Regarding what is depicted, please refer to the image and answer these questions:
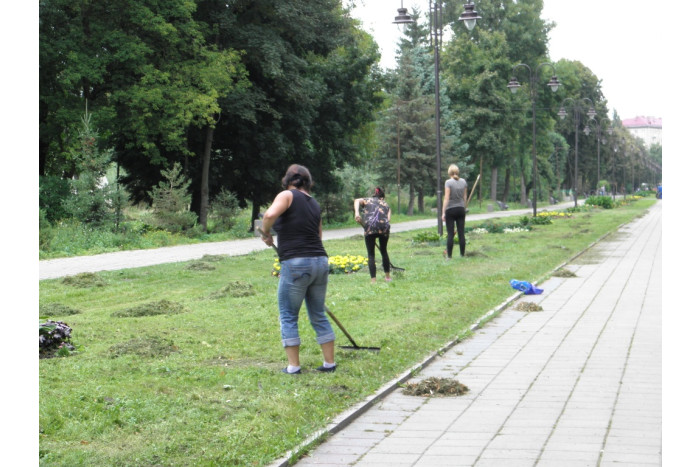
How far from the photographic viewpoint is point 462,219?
1747cm

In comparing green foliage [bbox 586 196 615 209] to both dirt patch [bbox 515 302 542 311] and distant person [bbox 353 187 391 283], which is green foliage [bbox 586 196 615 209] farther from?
dirt patch [bbox 515 302 542 311]

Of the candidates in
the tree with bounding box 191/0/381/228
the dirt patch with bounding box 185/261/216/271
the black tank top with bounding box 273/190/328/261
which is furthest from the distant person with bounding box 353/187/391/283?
the tree with bounding box 191/0/381/228

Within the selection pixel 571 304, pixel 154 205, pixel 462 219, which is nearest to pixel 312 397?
pixel 571 304

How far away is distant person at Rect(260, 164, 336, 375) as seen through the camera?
24.1ft

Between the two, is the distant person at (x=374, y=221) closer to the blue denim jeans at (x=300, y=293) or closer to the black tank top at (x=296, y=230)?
the blue denim jeans at (x=300, y=293)

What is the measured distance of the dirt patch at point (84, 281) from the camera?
1516 centimetres

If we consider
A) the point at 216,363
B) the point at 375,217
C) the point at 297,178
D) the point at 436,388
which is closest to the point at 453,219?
the point at 375,217

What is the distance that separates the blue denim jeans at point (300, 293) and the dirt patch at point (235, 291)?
5.78m

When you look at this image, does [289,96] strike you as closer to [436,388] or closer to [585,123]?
[436,388]

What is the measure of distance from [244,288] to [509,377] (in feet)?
22.3

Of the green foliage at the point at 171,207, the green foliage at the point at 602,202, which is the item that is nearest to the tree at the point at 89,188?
the green foliage at the point at 171,207

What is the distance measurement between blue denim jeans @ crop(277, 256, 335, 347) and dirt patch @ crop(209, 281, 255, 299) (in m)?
5.78

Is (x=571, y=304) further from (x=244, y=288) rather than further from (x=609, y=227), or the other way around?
(x=609, y=227)

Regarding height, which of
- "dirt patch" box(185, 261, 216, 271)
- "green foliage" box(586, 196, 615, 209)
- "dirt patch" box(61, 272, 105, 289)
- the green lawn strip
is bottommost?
the green lawn strip
